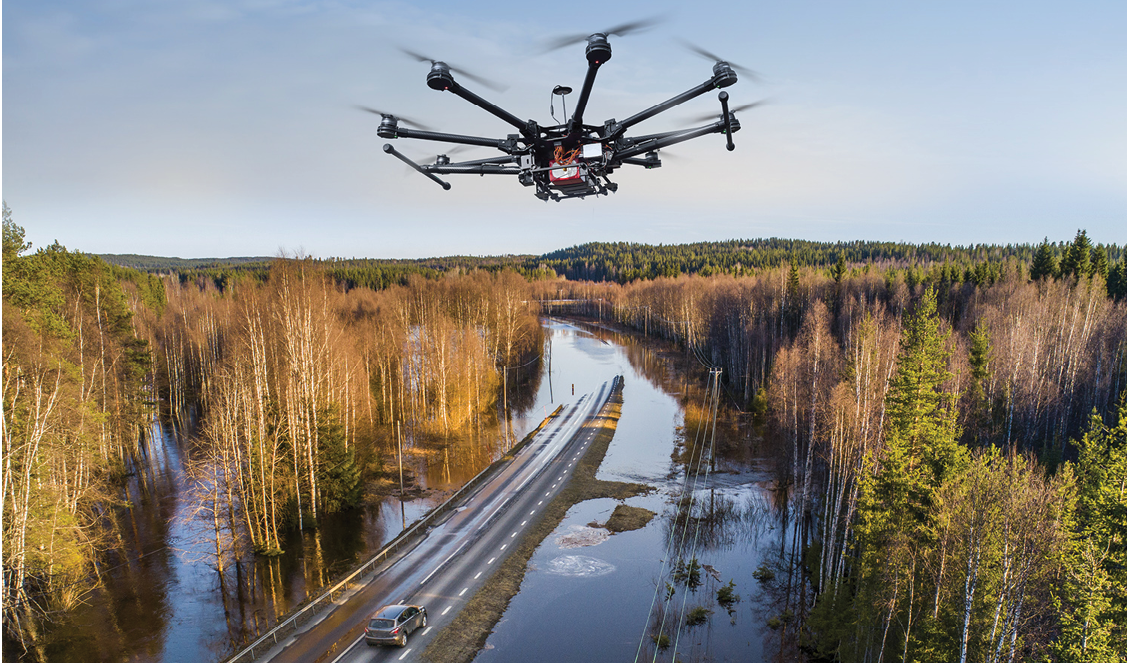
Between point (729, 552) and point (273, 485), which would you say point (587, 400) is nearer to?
point (729, 552)

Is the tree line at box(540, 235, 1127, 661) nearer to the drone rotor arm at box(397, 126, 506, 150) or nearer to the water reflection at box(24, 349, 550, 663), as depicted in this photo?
the drone rotor arm at box(397, 126, 506, 150)

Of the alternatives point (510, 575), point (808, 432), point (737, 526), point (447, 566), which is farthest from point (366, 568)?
point (808, 432)

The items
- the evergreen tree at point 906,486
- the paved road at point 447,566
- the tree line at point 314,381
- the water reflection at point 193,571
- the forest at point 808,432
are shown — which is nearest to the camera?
the forest at point 808,432

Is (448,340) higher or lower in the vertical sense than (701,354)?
higher

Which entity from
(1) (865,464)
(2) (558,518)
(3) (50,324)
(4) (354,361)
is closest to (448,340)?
(4) (354,361)

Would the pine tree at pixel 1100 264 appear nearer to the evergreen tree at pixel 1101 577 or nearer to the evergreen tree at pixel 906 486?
the evergreen tree at pixel 906 486

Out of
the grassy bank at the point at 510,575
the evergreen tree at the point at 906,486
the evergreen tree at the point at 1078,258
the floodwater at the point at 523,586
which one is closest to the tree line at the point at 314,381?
the floodwater at the point at 523,586
